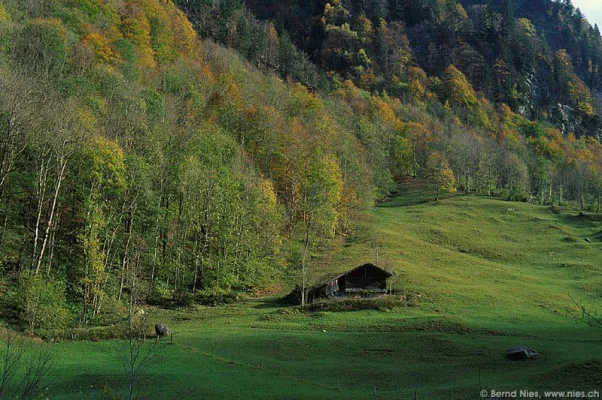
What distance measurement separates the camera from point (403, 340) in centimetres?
4800

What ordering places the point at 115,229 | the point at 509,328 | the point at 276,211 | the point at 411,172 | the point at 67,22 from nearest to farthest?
the point at 509,328 → the point at 115,229 → the point at 276,211 → the point at 67,22 → the point at 411,172

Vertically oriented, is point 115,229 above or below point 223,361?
above

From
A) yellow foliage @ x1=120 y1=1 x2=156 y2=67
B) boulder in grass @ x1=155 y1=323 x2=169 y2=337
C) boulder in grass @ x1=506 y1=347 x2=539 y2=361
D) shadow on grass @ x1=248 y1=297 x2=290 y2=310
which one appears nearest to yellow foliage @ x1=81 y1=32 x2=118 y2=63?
yellow foliage @ x1=120 y1=1 x2=156 y2=67

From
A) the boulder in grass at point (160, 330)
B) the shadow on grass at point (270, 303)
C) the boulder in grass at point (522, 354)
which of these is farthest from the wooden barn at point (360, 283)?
the boulder in grass at point (522, 354)

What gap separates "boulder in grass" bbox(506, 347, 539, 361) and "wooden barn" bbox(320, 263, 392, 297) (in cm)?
2553

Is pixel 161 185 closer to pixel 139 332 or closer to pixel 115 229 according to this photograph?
pixel 115 229

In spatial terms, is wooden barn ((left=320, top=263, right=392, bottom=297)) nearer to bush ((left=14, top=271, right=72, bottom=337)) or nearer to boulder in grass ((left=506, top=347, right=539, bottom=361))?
boulder in grass ((left=506, top=347, right=539, bottom=361))

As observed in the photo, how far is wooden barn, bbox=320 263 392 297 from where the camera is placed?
221 feet

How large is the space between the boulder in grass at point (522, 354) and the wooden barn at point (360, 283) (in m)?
25.5

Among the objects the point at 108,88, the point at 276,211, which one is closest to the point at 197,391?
the point at 276,211

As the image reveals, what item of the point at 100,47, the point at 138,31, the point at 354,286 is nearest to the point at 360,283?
the point at 354,286

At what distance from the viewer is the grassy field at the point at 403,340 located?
3422 centimetres

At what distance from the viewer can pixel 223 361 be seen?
133 feet

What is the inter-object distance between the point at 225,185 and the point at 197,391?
1620 inches
